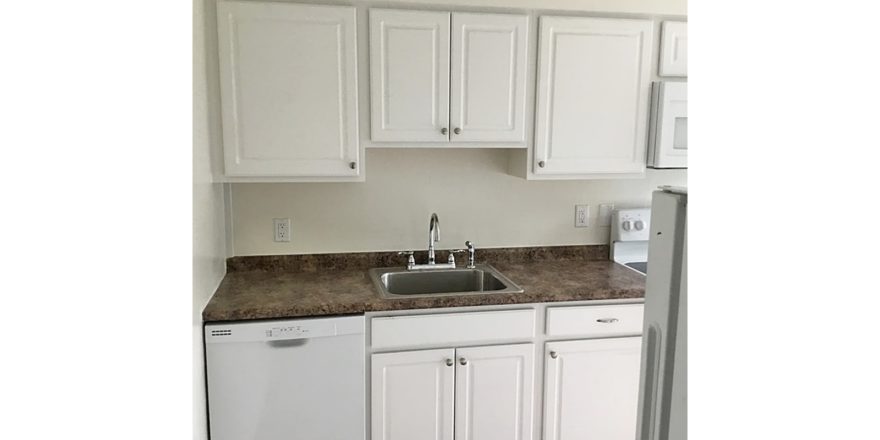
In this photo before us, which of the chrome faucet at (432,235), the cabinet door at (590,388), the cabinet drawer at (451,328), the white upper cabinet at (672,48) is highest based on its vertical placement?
the white upper cabinet at (672,48)

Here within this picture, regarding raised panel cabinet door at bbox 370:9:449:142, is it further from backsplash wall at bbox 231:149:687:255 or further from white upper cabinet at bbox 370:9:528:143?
backsplash wall at bbox 231:149:687:255

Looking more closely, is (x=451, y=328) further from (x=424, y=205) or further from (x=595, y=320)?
(x=424, y=205)

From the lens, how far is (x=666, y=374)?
17.8 inches

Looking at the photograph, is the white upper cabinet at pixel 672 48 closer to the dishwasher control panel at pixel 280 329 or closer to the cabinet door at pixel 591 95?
the cabinet door at pixel 591 95

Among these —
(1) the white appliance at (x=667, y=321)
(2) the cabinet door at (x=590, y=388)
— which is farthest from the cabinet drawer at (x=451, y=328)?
(1) the white appliance at (x=667, y=321)

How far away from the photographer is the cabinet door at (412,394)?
6.93 ft

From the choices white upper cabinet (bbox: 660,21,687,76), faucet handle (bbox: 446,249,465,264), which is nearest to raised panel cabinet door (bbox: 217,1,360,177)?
faucet handle (bbox: 446,249,465,264)

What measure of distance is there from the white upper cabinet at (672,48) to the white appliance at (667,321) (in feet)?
7.07

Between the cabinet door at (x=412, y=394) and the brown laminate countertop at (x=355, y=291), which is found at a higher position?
the brown laminate countertop at (x=355, y=291)
